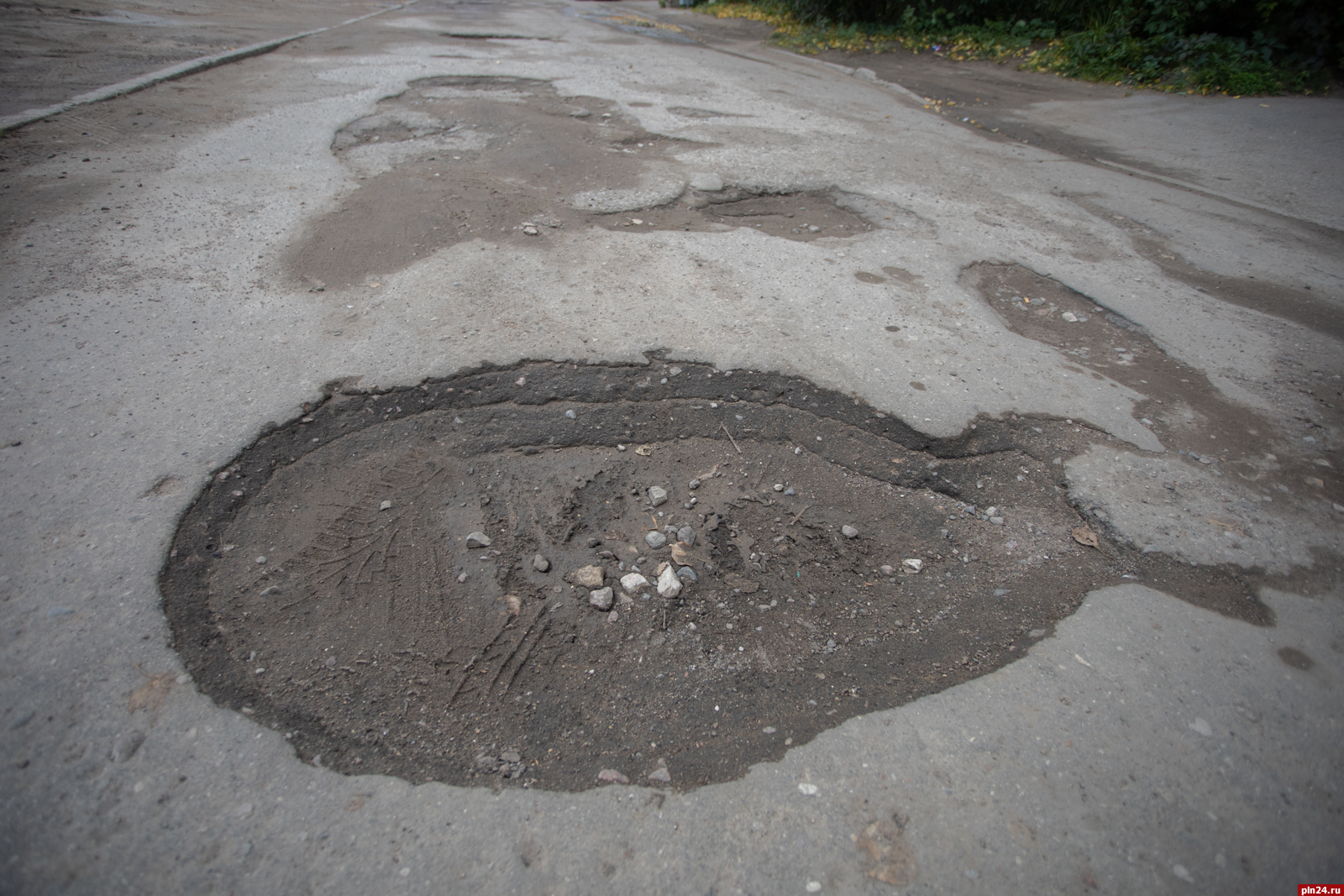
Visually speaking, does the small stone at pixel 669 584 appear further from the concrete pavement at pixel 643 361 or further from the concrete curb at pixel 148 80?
the concrete curb at pixel 148 80

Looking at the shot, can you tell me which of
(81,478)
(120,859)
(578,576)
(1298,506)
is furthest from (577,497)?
(1298,506)

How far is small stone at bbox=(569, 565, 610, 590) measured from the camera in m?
2.00

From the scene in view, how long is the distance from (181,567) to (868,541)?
2.16 metres

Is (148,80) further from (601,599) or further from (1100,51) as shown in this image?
(1100,51)

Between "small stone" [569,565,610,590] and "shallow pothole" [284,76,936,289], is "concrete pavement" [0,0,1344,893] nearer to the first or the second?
"shallow pothole" [284,76,936,289]

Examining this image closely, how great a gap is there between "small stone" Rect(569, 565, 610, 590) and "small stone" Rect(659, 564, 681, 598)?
0.62 feet

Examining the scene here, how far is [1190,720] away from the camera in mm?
1605

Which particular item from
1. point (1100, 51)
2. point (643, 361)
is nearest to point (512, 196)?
point (643, 361)

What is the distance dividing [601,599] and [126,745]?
117cm

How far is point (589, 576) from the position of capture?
2.03 m

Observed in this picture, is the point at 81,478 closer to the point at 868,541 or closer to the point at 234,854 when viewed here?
the point at 234,854

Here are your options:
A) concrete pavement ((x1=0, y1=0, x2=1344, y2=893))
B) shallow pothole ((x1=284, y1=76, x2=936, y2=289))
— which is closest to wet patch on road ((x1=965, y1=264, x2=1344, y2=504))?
concrete pavement ((x1=0, y1=0, x2=1344, y2=893))

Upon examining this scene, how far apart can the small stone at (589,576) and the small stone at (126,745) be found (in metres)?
1.09

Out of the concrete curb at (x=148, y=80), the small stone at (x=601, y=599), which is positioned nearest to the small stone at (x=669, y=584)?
the small stone at (x=601, y=599)
